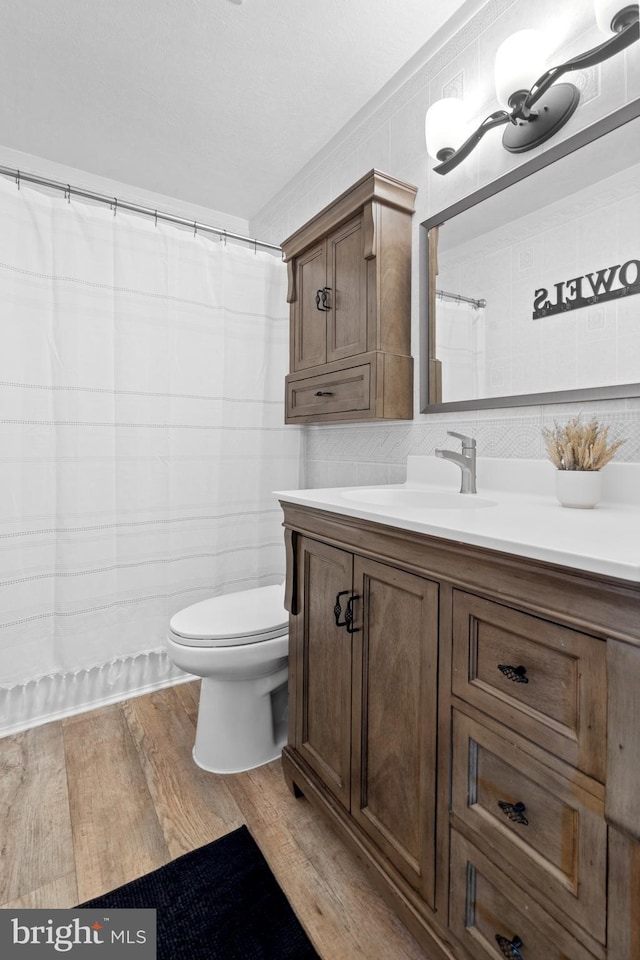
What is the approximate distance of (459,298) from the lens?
1.49 meters

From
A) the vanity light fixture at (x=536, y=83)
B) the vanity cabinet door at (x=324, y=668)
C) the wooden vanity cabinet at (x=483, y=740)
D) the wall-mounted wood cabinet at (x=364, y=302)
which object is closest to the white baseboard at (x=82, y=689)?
the vanity cabinet door at (x=324, y=668)

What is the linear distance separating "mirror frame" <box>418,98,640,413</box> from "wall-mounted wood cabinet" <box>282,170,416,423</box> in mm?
70

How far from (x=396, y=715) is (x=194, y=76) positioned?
7.26 ft

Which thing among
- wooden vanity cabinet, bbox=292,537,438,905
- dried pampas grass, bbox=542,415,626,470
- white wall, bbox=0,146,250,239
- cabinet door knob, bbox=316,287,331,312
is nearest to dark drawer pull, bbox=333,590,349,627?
wooden vanity cabinet, bbox=292,537,438,905

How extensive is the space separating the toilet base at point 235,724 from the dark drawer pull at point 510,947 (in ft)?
2.93

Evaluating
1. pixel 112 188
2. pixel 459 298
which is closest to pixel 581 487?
pixel 459 298

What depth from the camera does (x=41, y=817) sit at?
133 centimetres

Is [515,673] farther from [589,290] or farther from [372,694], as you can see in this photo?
[589,290]

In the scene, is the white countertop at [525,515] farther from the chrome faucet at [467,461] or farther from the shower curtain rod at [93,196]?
the shower curtain rod at [93,196]

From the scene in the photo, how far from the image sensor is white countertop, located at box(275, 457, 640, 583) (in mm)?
630

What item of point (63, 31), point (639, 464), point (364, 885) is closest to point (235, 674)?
point (364, 885)

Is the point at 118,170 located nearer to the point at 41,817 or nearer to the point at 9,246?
the point at 9,246

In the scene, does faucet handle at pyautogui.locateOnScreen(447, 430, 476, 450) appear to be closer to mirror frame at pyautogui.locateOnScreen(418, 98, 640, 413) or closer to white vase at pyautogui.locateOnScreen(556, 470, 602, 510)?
mirror frame at pyautogui.locateOnScreen(418, 98, 640, 413)

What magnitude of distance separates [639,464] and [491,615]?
1.95 ft
